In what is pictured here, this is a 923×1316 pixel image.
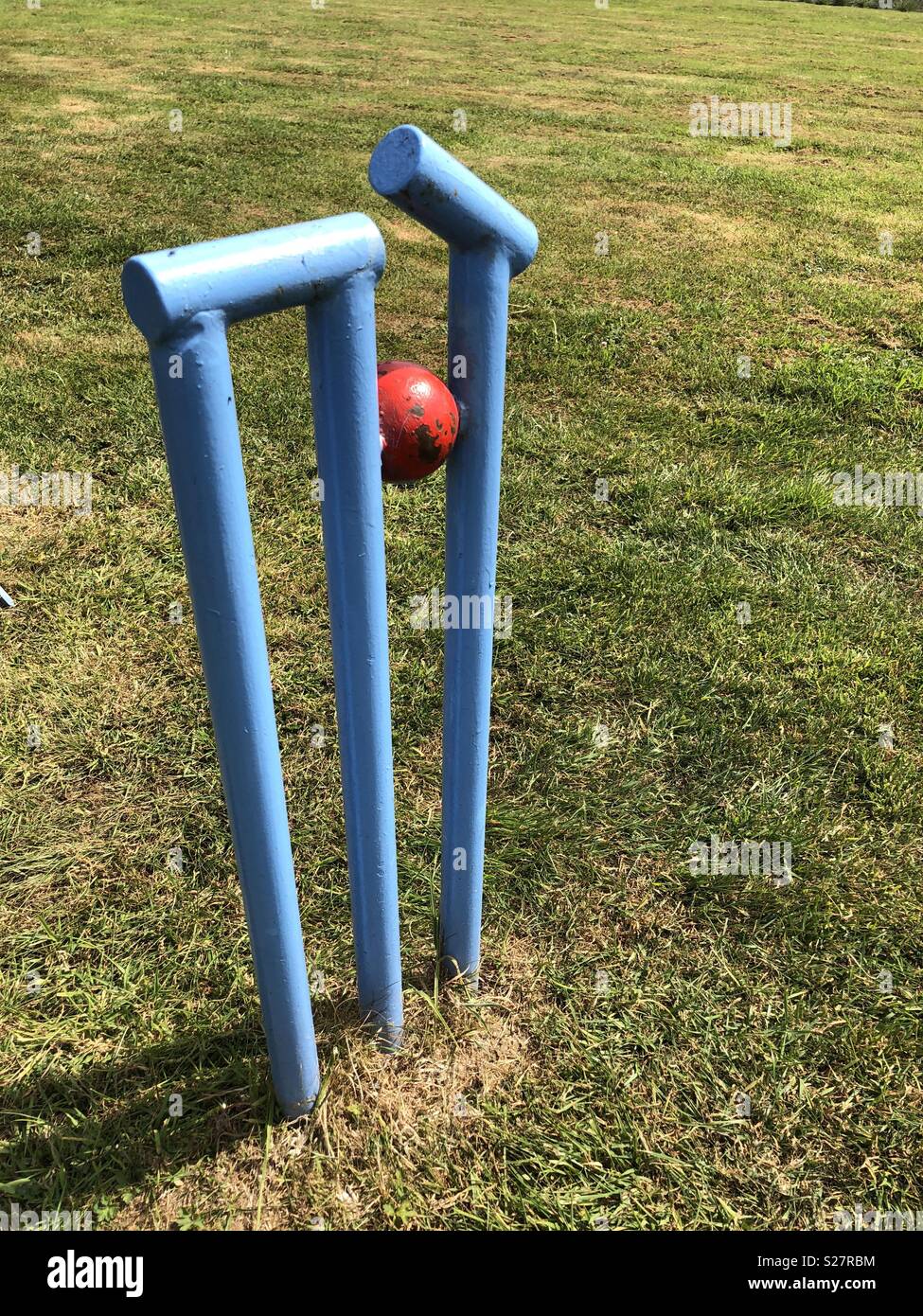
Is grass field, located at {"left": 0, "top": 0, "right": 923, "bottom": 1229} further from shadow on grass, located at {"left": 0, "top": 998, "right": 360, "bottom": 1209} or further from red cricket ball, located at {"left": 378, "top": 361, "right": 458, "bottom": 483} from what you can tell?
red cricket ball, located at {"left": 378, "top": 361, "right": 458, "bottom": 483}

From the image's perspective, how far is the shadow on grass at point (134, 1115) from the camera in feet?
5.54

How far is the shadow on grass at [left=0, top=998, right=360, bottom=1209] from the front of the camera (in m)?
1.69

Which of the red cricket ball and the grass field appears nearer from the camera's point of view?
the red cricket ball

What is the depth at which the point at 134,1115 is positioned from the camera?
5.82 ft

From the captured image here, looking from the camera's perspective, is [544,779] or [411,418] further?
[544,779]

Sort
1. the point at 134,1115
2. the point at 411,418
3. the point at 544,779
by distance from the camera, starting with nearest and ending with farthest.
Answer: the point at 411,418, the point at 134,1115, the point at 544,779

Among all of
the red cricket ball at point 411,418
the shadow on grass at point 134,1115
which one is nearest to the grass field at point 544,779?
the shadow on grass at point 134,1115

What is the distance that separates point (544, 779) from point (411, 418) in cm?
149

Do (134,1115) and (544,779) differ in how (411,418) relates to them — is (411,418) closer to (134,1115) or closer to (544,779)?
(134,1115)

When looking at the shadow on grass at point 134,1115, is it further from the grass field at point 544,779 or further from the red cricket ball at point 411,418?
the red cricket ball at point 411,418

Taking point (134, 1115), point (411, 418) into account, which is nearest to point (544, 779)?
point (134, 1115)

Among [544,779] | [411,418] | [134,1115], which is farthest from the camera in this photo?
[544,779]

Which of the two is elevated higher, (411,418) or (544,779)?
(411,418)

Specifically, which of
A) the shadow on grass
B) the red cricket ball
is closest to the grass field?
the shadow on grass
